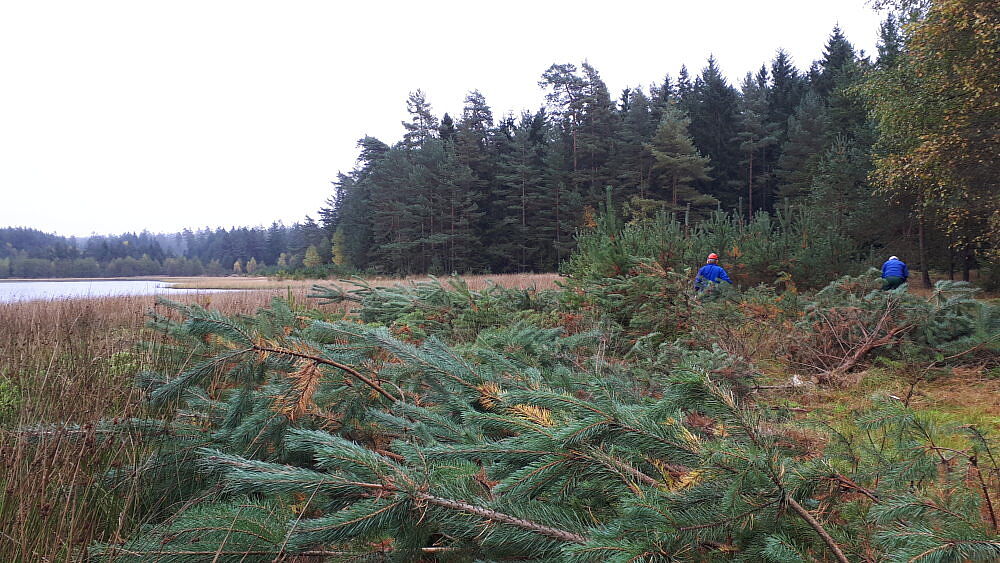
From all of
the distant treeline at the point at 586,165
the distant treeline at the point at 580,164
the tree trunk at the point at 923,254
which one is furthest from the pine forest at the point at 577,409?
the distant treeline at the point at 580,164

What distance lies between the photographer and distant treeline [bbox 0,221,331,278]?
58.8 m

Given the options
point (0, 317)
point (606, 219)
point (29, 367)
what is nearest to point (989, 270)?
point (606, 219)

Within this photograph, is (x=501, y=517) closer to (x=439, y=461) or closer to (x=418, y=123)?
(x=439, y=461)

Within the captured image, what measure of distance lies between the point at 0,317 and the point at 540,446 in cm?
960

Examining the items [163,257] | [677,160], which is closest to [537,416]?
[677,160]

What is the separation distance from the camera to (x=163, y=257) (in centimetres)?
8519

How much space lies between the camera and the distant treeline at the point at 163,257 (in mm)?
58844

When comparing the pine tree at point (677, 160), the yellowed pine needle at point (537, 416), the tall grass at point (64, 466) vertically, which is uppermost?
the pine tree at point (677, 160)

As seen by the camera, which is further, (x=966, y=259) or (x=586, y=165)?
(x=586, y=165)

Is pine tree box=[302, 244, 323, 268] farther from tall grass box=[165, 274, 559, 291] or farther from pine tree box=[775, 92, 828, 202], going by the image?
pine tree box=[775, 92, 828, 202]

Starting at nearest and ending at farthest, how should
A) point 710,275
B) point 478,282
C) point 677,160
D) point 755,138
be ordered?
point 710,275 < point 478,282 < point 677,160 < point 755,138

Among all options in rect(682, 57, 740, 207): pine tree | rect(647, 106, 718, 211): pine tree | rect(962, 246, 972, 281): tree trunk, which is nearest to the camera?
rect(962, 246, 972, 281): tree trunk

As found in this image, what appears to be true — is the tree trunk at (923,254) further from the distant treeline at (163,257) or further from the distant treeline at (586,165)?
the distant treeline at (163,257)

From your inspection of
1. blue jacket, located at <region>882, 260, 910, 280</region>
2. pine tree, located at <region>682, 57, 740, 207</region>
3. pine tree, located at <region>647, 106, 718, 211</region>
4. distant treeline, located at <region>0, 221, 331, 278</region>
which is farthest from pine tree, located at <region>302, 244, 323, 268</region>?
blue jacket, located at <region>882, 260, 910, 280</region>
